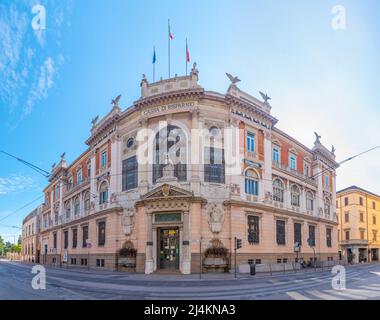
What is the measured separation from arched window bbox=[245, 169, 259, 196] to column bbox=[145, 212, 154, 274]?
9.63 m

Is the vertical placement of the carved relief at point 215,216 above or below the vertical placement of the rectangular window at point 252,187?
below

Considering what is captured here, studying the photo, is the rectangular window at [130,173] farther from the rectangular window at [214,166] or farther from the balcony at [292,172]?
the balcony at [292,172]

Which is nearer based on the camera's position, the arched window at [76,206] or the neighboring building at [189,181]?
the neighboring building at [189,181]

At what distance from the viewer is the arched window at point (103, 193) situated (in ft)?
118

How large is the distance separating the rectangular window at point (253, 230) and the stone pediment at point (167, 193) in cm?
720

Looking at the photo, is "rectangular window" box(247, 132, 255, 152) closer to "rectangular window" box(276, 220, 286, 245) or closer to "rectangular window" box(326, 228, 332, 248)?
"rectangular window" box(276, 220, 286, 245)

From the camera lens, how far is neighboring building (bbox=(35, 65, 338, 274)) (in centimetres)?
2822

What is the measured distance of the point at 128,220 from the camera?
30.8 meters

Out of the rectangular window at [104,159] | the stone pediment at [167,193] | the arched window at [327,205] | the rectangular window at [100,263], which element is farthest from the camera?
the arched window at [327,205]

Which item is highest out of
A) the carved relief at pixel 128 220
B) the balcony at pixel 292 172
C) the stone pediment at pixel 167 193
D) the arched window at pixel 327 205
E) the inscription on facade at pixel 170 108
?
the inscription on facade at pixel 170 108

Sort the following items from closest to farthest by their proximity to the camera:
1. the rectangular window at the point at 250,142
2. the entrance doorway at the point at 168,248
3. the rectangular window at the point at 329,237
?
the entrance doorway at the point at 168,248
the rectangular window at the point at 250,142
the rectangular window at the point at 329,237

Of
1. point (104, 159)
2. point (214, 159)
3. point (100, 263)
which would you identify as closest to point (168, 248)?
point (214, 159)

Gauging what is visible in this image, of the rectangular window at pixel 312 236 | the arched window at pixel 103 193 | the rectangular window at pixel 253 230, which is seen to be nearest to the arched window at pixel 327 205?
the rectangular window at pixel 312 236
